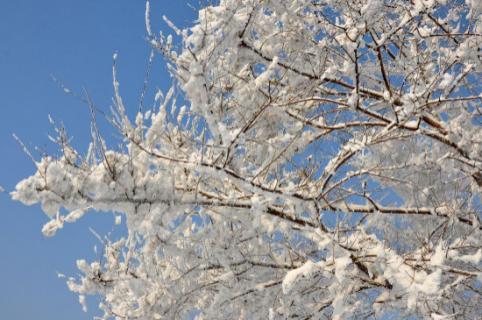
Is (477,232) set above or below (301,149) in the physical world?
below

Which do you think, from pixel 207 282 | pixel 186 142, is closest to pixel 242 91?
pixel 186 142

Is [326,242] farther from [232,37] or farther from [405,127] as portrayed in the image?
[232,37]

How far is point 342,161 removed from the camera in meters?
4.26

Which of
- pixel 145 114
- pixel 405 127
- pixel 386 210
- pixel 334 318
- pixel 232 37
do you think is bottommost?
pixel 334 318

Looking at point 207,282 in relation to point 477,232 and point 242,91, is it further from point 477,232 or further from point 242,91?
point 477,232

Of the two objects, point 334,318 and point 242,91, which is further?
point 242,91

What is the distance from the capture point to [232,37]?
400 cm

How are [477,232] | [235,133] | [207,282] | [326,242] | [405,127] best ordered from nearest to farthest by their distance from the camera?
[235,133] → [326,242] → [405,127] → [477,232] → [207,282]

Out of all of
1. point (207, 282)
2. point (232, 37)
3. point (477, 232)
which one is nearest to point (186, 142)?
point (232, 37)

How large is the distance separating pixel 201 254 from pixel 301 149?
139cm

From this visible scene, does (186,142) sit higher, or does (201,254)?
(186,142)

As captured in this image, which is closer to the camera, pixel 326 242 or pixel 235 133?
pixel 235 133

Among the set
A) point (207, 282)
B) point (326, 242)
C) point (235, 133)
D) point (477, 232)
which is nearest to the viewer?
point (235, 133)

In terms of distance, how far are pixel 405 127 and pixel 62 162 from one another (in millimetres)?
2683
